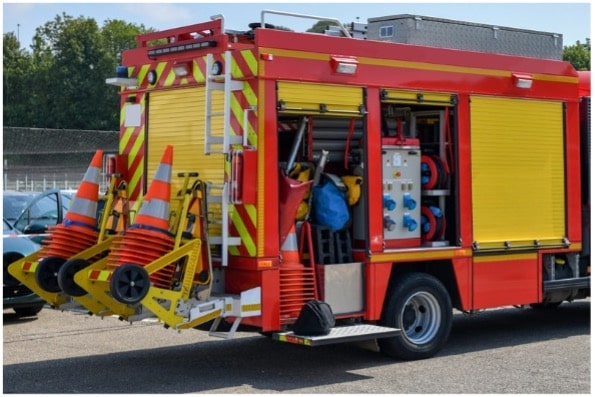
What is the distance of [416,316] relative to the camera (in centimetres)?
1029

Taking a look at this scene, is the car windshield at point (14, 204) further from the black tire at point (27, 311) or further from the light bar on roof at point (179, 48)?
the light bar on roof at point (179, 48)

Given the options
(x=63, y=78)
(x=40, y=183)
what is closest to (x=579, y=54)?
(x=63, y=78)

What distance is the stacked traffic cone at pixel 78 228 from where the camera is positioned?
953 centimetres

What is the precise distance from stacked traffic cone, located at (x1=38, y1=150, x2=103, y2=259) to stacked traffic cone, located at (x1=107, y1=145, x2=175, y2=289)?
0.73 metres

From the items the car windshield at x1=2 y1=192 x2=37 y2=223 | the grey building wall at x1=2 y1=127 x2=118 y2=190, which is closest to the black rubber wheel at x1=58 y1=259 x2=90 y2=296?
the car windshield at x1=2 y1=192 x2=37 y2=223

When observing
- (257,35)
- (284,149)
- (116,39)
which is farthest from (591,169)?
(116,39)

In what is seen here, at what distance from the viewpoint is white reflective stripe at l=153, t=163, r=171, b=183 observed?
29.5 ft

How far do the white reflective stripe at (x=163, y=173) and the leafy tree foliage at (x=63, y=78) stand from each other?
197 feet

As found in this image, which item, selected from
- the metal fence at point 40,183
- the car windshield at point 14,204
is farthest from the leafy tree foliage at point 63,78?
the car windshield at point 14,204

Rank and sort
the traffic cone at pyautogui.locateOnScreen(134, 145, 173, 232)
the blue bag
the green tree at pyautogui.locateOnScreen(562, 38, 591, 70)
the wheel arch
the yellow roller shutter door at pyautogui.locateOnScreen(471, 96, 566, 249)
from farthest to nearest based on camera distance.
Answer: the green tree at pyautogui.locateOnScreen(562, 38, 591, 70) → the yellow roller shutter door at pyautogui.locateOnScreen(471, 96, 566, 249) → the wheel arch → the blue bag → the traffic cone at pyautogui.locateOnScreen(134, 145, 173, 232)

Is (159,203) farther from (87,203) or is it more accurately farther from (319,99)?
(319,99)

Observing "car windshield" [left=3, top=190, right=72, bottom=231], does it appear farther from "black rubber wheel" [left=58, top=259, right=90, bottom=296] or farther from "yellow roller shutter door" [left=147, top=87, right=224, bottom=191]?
"black rubber wheel" [left=58, top=259, right=90, bottom=296]

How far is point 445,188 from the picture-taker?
1064cm

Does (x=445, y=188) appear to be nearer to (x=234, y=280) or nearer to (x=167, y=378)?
(x=234, y=280)
